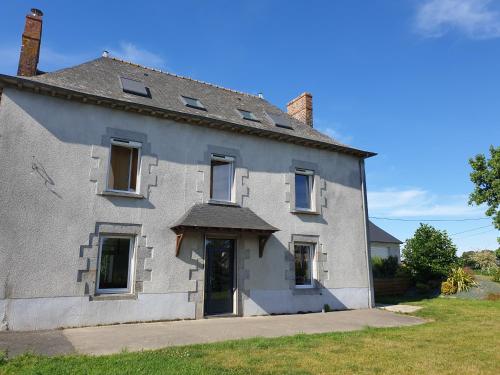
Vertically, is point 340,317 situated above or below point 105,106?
below

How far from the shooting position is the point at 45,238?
908 cm

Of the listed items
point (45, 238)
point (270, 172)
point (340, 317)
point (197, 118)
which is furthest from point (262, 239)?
point (45, 238)

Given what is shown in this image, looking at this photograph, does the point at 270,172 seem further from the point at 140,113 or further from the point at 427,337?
the point at 427,337

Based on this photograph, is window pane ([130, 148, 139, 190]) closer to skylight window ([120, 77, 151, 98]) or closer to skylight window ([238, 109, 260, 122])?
skylight window ([120, 77, 151, 98])

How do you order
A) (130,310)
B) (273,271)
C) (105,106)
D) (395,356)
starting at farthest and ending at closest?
(273,271)
(105,106)
(130,310)
(395,356)

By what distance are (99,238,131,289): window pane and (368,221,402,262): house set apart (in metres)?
23.8

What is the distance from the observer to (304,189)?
45.0 feet

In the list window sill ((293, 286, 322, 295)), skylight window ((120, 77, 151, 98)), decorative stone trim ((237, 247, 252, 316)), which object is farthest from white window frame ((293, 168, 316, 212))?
skylight window ((120, 77, 151, 98))

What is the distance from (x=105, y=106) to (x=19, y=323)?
571cm

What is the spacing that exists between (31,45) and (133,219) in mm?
5865

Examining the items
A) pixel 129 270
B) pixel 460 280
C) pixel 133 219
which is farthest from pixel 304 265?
pixel 460 280

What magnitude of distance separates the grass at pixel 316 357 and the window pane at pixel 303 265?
4057mm

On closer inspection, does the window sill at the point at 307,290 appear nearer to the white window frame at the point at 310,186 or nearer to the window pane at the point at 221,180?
the white window frame at the point at 310,186

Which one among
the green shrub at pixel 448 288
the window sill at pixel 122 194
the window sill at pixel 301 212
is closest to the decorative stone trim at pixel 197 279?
the window sill at pixel 122 194
